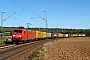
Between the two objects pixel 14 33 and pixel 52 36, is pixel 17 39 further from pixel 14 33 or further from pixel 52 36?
pixel 52 36

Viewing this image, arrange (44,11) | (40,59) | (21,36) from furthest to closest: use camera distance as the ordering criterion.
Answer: (44,11), (21,36), (40,59)

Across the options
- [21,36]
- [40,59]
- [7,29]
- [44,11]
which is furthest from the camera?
[7,29]

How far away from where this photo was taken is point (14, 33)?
4838cm

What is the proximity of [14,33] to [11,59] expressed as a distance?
2859cm

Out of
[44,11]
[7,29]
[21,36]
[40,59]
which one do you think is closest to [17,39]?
[21,36]

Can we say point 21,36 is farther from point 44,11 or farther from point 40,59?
point 40,59

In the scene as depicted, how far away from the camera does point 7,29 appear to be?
541ft

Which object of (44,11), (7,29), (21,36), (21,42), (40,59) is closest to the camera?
(40,59)

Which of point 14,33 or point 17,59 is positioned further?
point 14,33

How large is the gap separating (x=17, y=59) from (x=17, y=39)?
92.9 ft

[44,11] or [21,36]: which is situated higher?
[44,11]

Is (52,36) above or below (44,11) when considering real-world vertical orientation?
below

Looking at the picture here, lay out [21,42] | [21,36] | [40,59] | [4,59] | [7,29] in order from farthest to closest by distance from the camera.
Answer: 1. [7,29]
2. [21,42]
3. [21,36]
4. [4,59]
5. [40,59]

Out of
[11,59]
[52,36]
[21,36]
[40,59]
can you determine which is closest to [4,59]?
[11,59]
